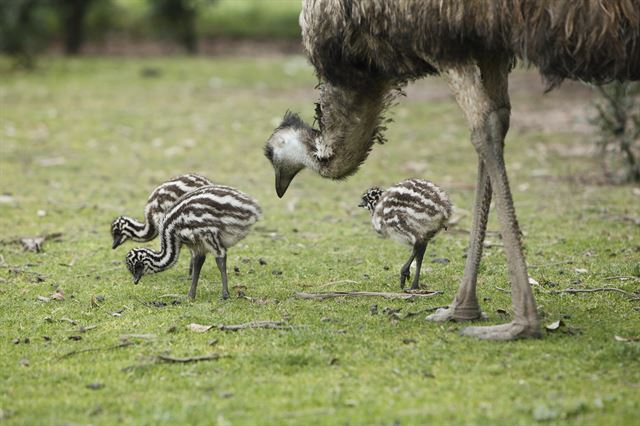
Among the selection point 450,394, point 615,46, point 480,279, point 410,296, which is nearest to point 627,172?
point 480,279

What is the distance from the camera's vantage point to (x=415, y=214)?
356 inches

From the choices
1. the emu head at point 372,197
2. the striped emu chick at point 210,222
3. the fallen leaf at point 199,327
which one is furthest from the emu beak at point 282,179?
the fallen leaf at point 199,327

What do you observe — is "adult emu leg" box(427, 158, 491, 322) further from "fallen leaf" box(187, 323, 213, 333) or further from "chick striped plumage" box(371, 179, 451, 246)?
"fallen leaf" box(187, 323, 213, 333)

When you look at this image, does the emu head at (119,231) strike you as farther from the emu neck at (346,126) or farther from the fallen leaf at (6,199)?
the fallen leaf at (6,199)

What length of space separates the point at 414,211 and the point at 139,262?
2.49 metres

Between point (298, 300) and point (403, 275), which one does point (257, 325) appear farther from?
point (403, 275)

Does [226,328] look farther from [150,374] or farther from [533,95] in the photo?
[533,95]

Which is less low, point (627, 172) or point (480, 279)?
point (627, 172)

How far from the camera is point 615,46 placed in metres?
6.57

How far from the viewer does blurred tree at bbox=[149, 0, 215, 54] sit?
28.6m

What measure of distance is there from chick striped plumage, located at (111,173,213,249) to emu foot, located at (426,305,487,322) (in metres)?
3.18

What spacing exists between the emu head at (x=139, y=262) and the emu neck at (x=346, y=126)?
6.09 feet

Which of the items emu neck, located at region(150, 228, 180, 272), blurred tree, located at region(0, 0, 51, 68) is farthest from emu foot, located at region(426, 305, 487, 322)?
blurred tree, located at region(0, 0, 51, 68)

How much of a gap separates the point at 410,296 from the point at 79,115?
12.4 m
